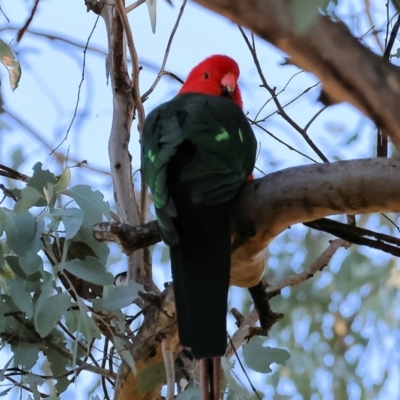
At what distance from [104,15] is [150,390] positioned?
3.15ft

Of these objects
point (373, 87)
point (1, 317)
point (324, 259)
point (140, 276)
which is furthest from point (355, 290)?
point (373, 87)

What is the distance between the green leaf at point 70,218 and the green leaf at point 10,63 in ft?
1.42

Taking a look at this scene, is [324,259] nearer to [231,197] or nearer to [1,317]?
[231,197]

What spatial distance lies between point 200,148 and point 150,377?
462mm

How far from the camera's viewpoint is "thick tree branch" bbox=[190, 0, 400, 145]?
20.0 inches

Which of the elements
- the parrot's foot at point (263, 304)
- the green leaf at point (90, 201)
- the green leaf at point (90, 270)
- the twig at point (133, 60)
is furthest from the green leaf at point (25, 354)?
the twig at point (133, 60)

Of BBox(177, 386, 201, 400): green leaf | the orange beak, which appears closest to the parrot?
BBox(177, 386, 201, 400): green leaf

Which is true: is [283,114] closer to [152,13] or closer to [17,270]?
[152,13]

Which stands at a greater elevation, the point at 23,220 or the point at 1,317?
the point at 23,220

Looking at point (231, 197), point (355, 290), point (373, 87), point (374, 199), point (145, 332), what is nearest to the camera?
point (373, 87)

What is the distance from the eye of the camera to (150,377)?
1.38m

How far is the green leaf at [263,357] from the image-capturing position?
52.6 inches

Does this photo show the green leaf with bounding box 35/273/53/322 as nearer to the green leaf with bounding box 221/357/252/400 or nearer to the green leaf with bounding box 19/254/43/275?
the green leaf with bounding box 19/254/43/275

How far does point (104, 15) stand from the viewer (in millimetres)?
1835
